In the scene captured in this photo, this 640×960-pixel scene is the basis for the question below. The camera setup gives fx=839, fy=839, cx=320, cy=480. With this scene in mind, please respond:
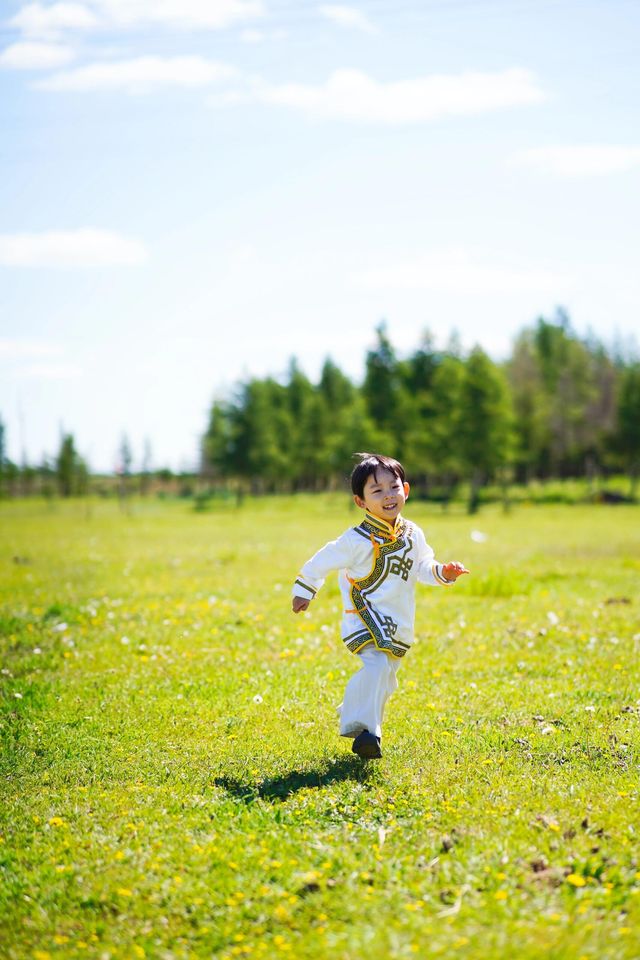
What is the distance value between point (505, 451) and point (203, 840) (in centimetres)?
5584

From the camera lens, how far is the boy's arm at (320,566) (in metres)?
7.02

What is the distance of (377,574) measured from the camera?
716 centimetres

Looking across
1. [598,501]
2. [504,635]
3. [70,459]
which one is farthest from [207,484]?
[504,635]

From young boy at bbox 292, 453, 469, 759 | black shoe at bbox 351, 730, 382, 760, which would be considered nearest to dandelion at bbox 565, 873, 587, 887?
black shoe at bbox 351, 730, 382, 760

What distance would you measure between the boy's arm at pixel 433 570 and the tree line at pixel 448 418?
174 feet

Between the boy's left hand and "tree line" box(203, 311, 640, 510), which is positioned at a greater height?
"tree line" box(203, 311, 640, 510)

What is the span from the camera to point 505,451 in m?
59.4

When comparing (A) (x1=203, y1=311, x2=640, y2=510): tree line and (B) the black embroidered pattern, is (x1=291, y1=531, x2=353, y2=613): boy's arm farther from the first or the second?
(A) (x1=203, y1=311, x2=640, y2=510): tree line

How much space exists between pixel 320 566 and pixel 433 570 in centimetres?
101

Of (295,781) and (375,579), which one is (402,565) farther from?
(295,781)

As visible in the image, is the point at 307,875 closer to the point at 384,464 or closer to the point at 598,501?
the point at 384,464

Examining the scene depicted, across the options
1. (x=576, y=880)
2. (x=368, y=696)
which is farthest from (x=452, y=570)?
(x=576, y=880)

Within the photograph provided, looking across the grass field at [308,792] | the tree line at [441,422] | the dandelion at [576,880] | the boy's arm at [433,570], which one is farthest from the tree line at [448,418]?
the dandelion at [576,880]

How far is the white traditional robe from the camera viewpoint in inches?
278
